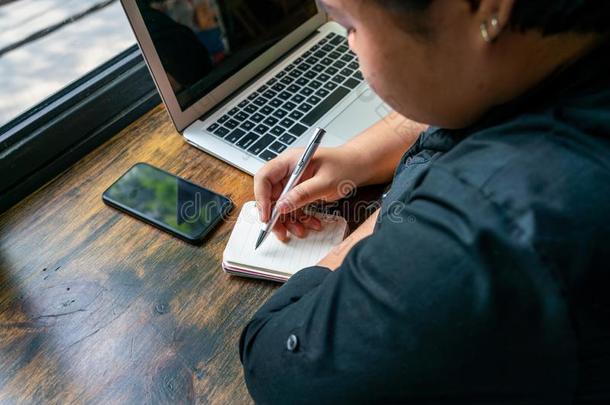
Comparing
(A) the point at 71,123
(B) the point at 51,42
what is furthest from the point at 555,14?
(B) the point at 51,42

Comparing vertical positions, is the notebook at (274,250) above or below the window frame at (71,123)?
below

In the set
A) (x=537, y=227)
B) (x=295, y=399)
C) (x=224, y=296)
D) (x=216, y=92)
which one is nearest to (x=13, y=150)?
(x=216, y=92)

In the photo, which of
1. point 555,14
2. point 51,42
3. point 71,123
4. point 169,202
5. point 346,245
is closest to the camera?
point 555,14

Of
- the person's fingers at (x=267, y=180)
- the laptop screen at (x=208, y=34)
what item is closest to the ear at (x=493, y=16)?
the person's fingers at (x=267, y=180)

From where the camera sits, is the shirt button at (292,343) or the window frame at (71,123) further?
the window frame at (71,123)

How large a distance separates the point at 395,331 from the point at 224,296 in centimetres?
32

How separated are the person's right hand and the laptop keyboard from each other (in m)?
0.08

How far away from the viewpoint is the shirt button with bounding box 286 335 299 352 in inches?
18.8

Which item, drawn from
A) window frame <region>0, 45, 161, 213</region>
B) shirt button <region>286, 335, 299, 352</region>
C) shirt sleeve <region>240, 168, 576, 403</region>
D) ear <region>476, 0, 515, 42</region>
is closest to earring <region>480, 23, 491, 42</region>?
ear <region>476, 0, 515, 42</region>

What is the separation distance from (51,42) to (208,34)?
1.70 feet

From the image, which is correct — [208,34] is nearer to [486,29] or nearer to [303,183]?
[303,183]

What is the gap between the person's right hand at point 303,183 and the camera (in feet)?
2.34

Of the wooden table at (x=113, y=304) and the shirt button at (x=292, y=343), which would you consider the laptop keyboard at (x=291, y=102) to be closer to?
the wooden table at (x=113, y=304)

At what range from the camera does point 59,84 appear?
98cm
